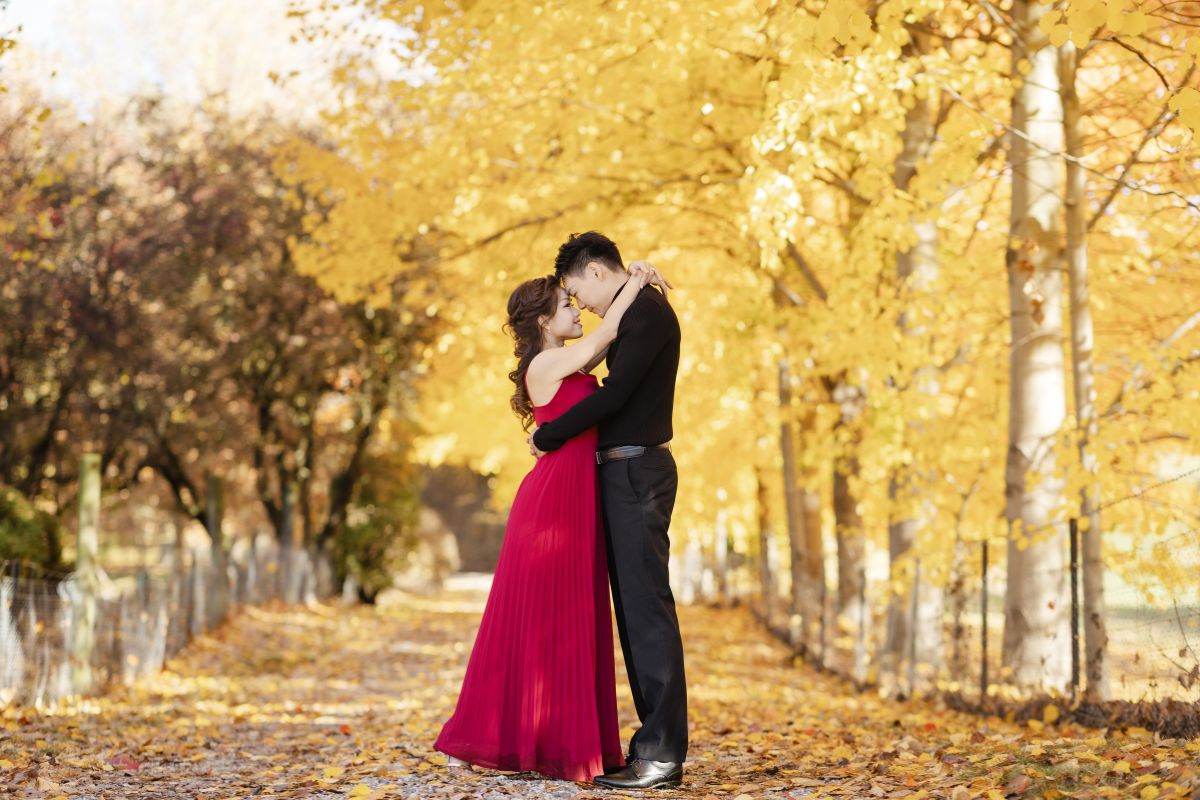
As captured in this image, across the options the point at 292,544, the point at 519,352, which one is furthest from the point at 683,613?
the point at 519,352

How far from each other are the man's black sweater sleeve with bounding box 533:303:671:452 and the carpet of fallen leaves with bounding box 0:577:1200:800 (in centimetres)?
140

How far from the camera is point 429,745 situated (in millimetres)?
6785

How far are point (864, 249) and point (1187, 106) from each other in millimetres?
4030

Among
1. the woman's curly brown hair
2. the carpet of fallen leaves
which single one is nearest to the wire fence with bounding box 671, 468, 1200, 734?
the carpet of fallen leaves

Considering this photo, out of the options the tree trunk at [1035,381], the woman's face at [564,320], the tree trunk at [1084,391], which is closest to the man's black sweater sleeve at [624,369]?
the woman's face at [564,320]

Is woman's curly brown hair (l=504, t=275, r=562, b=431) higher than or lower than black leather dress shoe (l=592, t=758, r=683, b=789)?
higher

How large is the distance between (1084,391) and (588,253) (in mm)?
3936

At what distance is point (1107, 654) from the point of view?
7.21 metres

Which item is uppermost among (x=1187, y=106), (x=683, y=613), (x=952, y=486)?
(x=1187, y=106)

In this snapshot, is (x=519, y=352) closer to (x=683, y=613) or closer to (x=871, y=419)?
(x=871, y=419)

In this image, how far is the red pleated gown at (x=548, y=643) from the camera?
5246 mm

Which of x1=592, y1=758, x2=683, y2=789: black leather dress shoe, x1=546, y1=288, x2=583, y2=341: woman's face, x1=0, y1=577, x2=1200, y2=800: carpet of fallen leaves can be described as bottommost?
x1=0, y1=577, x2=1200, y2=800: carpet of fallen leaves

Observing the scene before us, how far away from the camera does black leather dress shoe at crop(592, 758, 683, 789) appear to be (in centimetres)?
510

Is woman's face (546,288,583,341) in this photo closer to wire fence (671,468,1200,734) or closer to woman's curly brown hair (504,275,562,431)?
woman's curly brown hair (504,275,562,431)
